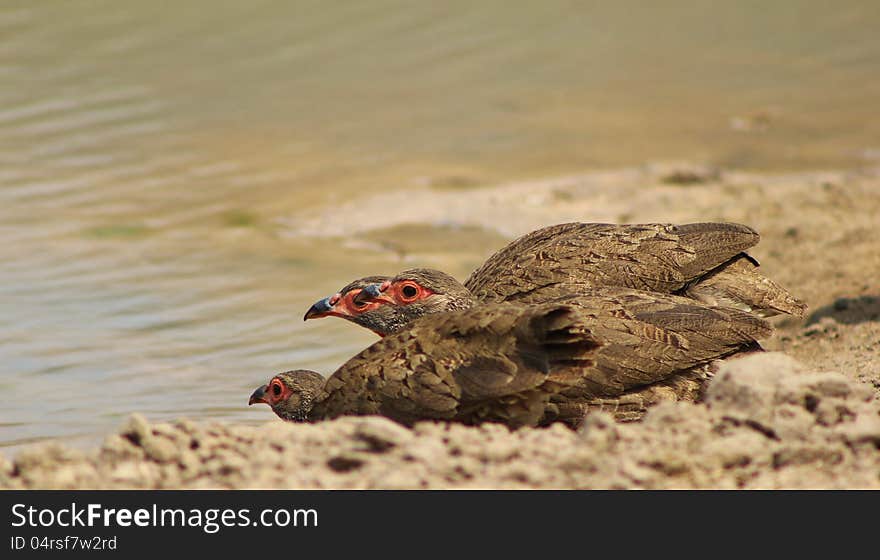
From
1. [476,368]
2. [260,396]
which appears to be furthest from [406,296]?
[476,368]

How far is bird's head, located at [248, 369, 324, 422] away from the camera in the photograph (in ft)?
21.1

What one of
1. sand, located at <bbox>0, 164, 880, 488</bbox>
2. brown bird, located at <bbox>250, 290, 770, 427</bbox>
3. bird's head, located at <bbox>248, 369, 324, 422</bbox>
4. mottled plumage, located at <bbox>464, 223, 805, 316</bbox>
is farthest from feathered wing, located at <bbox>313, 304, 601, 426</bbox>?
mottled plumage, located at <bbox>464, 223, 805, 316</bbox>

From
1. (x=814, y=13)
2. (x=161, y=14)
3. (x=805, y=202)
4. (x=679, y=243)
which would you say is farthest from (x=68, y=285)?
(x=814, y=13)

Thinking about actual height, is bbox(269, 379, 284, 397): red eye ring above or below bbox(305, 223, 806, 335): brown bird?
below

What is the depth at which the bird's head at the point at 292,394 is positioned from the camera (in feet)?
21.1

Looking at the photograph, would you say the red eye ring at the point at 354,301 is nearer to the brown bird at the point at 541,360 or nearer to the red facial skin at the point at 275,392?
the red facial skin at the point at 275,392

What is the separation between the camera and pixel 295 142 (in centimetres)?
1310

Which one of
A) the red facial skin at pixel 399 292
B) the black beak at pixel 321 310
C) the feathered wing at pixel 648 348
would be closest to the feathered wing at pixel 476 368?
the feathered wing at pixel 648 348

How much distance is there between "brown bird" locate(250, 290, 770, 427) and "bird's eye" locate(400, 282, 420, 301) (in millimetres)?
824

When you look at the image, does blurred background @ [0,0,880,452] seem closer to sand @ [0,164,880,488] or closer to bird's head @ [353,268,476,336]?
bird's head @ [353,268,476,336]

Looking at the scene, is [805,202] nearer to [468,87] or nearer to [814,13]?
[468,87]

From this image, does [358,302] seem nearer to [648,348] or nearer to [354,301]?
[354,301]

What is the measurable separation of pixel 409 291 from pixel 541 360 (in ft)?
4.72

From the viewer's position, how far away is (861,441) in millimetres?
4480
